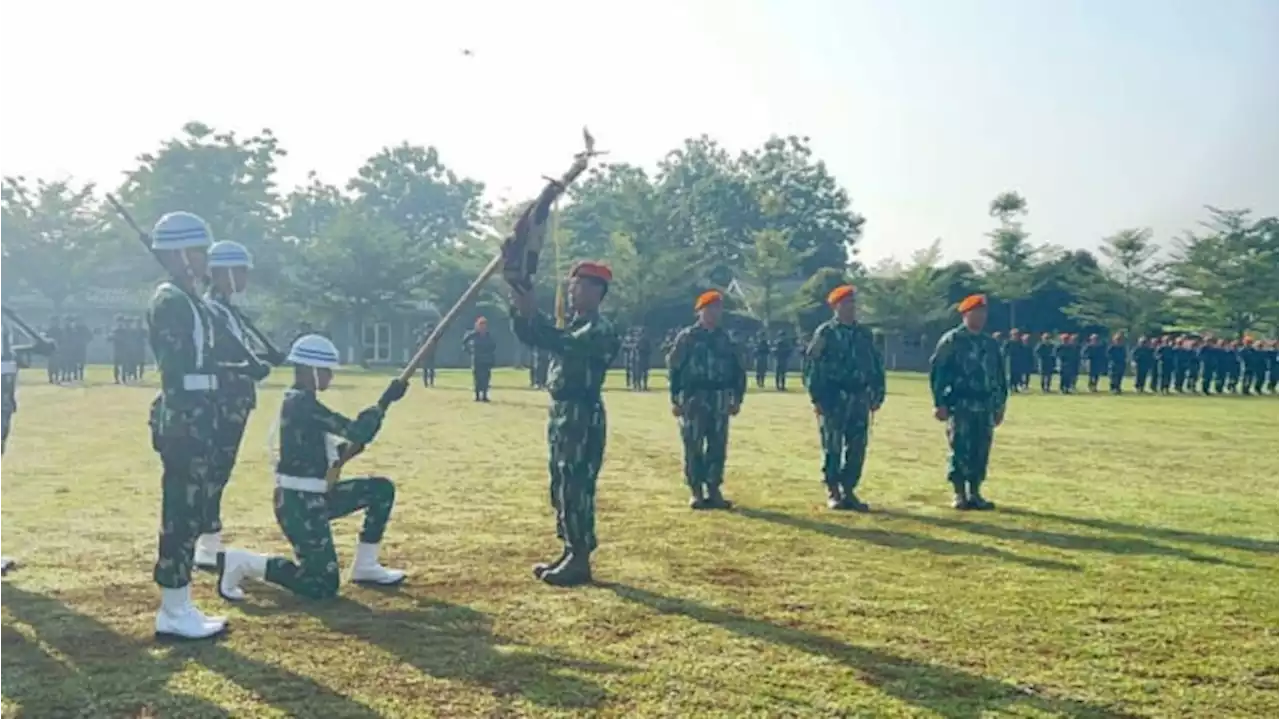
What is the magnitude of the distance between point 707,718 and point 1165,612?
3242 mm

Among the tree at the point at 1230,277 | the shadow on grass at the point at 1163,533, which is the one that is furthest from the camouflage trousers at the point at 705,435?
the tree at the point at 1230,277

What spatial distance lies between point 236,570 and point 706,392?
5.04m

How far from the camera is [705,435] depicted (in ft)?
35.9

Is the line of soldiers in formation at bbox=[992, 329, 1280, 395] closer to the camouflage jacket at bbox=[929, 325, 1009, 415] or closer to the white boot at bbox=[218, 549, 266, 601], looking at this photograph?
the camouflage jacket at bbox=[929, 325, 1009, 415]

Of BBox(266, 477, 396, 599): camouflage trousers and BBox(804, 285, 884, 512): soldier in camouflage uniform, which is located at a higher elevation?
BBox(804, 285, 884, 512): soldier in camouflage uniform

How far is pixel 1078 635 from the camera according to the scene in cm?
631

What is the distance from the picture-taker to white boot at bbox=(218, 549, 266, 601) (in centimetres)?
696

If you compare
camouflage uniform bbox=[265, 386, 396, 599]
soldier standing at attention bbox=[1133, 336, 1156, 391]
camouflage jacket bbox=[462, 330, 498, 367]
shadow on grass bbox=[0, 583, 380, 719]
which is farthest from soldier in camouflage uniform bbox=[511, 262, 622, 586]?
soldier standing at attention bbox=[1133, 336, 1156, 391]

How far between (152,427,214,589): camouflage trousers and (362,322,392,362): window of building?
5286cm

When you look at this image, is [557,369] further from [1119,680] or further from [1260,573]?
[1260,573]

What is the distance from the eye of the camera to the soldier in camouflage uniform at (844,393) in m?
10.8

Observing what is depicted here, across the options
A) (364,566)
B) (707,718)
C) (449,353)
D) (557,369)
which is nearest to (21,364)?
(364,566)

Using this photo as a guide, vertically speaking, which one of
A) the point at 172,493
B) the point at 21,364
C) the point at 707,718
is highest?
the point at 21,364

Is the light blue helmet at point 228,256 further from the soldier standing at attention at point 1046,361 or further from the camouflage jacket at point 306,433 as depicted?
the soldier standing at attention at point 1046,361
